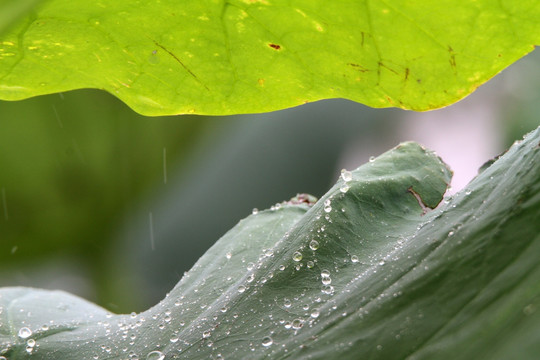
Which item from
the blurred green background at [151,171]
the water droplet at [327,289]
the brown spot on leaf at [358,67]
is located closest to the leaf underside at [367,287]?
the water droplet at [327,289]

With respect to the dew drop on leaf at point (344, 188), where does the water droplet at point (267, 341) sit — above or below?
below

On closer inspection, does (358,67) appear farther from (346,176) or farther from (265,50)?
(346,176)

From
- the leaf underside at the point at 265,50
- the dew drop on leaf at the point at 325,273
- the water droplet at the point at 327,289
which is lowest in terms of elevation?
the water droplet at the point at 327,289

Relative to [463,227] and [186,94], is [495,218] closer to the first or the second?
[463,227]

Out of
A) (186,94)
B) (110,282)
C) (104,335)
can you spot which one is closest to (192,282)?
(104,335)

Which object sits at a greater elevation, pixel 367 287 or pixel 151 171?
pixel 367 287

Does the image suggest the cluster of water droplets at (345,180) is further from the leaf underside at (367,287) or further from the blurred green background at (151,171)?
the blurred green background at (151,171)

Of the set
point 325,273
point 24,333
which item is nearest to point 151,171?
point 24,333
